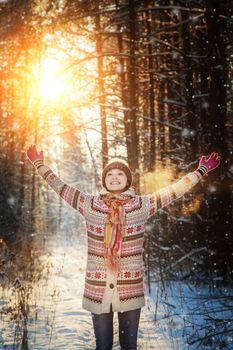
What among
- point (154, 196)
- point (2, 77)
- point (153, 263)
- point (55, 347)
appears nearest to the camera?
point (154, 196)

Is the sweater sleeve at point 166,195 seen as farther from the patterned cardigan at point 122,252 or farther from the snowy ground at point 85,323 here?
the snowy ground at point 85,323

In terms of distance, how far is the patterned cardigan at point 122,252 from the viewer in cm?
342

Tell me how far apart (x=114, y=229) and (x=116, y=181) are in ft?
1.44

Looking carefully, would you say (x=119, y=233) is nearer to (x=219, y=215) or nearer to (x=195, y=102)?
(x=219, y=215)

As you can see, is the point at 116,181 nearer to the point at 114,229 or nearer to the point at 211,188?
the point at 114,229

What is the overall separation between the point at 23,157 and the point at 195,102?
39.9ft

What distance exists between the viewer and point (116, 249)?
136 inches

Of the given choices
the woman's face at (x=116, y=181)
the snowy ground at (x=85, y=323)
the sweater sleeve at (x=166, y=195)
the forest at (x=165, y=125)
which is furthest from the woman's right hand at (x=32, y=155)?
the snowy ground at (x=85, y=323)

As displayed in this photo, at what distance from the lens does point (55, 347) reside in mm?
4797

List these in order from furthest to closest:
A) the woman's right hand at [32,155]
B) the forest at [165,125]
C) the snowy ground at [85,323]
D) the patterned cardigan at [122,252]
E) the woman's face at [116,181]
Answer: the forest at [165,125]
the snowy ground at [85,323]
the woman's right hand at [32,155]
the woman's face at [116,181]
the patterned cardigan at [122,252]

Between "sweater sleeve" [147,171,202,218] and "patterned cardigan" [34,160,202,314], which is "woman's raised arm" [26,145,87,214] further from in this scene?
"sweater sleeve" [147,171,202,218]

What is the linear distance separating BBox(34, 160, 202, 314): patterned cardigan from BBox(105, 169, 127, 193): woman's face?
0.47ft

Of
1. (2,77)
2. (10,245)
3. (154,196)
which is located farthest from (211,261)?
(2,77)

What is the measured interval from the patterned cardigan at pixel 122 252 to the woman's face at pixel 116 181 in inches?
5.6
